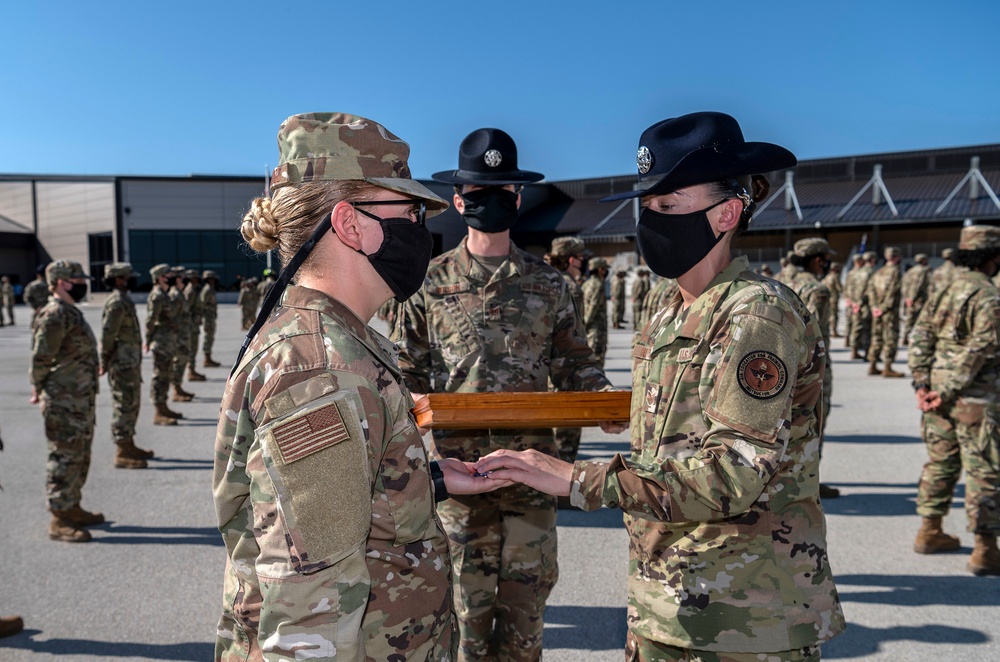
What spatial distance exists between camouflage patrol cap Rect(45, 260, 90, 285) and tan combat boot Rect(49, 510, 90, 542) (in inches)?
79.4

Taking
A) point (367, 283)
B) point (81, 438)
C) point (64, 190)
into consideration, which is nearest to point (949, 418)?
point (367, 283)

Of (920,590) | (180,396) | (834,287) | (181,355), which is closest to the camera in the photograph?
(920,590)

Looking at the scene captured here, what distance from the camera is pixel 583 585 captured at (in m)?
4.54

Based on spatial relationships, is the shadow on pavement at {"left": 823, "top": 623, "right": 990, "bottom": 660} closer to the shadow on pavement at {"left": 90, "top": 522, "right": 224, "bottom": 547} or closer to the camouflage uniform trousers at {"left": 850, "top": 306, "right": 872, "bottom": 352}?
the shadow on pavement at {"left": 90, "top": 522, "right": 224, "bottom": 547}

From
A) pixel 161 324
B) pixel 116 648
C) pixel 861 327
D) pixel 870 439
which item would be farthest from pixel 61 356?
pixel 861 327

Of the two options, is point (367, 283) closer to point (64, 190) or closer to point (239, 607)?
point (239, 607)

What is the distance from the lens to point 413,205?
1.77 meters

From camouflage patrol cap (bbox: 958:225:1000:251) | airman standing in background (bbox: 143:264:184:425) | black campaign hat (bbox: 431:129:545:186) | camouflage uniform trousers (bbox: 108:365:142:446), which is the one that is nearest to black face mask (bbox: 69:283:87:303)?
camouflage uniform trousers (bbox: 108:365:142:446)

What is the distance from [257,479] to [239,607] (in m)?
0.44

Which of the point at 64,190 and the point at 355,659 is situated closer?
the point at 355,659

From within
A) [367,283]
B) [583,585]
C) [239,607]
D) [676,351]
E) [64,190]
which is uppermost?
[64,190]

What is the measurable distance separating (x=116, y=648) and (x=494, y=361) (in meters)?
2.64

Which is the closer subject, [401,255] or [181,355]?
[401,255]

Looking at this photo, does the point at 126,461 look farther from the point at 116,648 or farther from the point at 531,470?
the point at 531,470
